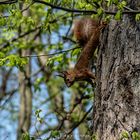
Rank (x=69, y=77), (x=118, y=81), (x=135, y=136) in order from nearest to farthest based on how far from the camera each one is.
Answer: (x=135, y=136) < (x=118, y=81) < (x=69, y=77)

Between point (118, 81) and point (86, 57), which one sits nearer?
point (118, 81)

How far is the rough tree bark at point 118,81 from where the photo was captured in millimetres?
3219

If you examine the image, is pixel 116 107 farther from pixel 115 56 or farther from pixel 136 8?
pixel 136 8

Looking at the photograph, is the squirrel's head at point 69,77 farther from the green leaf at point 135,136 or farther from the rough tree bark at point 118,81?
the green leaf at point 135,136

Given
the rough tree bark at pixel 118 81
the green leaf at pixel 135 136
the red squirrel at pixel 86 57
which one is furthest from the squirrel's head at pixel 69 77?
the green leaf at pixel 135 136

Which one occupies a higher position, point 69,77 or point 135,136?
point 69,77

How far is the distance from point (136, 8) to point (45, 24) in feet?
2.78

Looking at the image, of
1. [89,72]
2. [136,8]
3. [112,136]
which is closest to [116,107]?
[112,136]

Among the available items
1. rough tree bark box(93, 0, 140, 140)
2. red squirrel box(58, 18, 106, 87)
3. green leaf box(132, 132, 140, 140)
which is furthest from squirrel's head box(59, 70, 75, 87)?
green leaf box(132, 132, 140, 140)

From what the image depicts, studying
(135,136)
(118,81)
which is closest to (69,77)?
(118,81)

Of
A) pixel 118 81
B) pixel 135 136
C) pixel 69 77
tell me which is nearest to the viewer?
pixel 135 136

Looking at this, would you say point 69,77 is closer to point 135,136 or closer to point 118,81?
point 118,81

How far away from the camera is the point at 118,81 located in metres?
3.31

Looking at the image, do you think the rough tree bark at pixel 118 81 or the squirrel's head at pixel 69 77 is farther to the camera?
the squirrel's head at pixel 69 77
